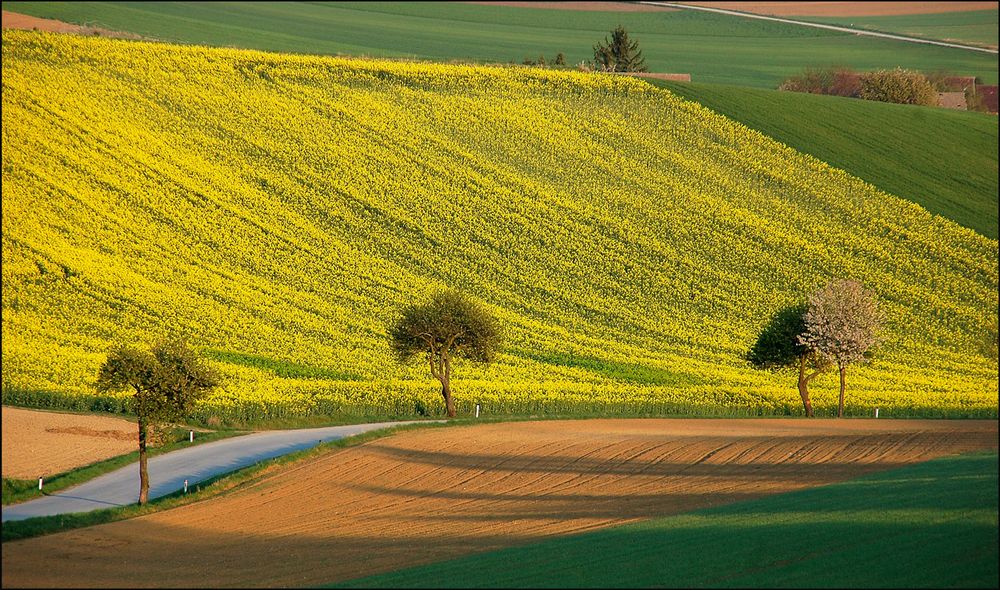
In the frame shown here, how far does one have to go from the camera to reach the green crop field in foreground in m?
18.1

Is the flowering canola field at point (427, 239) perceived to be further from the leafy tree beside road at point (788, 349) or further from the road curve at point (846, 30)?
the road curve at point (846, 30)

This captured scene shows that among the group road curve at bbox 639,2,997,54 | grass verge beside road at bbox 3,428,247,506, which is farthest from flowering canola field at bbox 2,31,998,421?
road curve at bbox 639,2,997,54

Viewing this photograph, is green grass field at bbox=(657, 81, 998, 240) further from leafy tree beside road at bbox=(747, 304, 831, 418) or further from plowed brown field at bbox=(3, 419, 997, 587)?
plowed brown field at bbox=(3, 419, 997, 587)

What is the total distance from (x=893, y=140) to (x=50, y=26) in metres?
63.1

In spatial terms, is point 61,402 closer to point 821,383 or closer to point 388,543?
point 388,543

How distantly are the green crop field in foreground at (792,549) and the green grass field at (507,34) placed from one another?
8245 centimetres

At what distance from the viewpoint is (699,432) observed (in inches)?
1654

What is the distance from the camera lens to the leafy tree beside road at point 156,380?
37125 mm

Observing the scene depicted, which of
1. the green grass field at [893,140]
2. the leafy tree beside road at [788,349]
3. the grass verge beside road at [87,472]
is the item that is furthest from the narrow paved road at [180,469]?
the green grass field at [893,140]

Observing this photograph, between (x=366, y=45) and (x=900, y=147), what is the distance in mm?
53737

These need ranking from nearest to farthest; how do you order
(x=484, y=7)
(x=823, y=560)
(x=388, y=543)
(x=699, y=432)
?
(x=823, y=560), (x=388, y=543), (x=699, y=432), (x=484, y=7)

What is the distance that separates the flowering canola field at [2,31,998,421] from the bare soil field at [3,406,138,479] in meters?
1.95

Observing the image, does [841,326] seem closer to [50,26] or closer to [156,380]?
[156,380]

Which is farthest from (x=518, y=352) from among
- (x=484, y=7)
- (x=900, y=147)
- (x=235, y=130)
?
(x=484, y=7)
